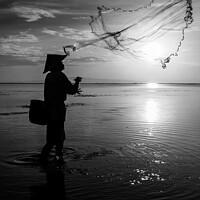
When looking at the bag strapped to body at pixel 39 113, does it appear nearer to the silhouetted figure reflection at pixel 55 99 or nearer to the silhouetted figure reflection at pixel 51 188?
the silhouetted figure reflection at pixel 55 99

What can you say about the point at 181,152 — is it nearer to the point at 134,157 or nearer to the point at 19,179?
the point at 134,157

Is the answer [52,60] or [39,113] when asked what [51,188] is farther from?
[52,60]

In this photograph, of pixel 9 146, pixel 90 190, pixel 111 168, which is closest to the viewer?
pixel 90 190

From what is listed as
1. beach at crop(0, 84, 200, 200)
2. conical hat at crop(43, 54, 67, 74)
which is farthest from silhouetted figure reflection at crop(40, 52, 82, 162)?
beach at crop(0, 84, 200, 200)

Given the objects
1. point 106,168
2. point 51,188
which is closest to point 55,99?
point 106,168

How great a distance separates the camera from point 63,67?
729 centimetres

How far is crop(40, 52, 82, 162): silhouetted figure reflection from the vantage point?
23.2ft

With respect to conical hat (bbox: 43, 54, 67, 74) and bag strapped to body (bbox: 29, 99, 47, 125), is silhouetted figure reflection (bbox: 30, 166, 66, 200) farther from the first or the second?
conical hat (bbox: 43, 54, 67, 74)

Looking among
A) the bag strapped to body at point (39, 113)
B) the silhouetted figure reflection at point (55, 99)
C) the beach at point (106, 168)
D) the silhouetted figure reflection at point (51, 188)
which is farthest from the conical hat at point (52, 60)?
the silhouetted figure reflection at point (51, 188)

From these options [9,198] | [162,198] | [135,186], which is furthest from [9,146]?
[162,198]

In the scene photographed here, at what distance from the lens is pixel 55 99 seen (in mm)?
7094

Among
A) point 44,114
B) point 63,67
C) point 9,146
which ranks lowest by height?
point 9,146

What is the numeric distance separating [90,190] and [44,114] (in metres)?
2.48

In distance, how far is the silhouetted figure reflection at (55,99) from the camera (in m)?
7.06
